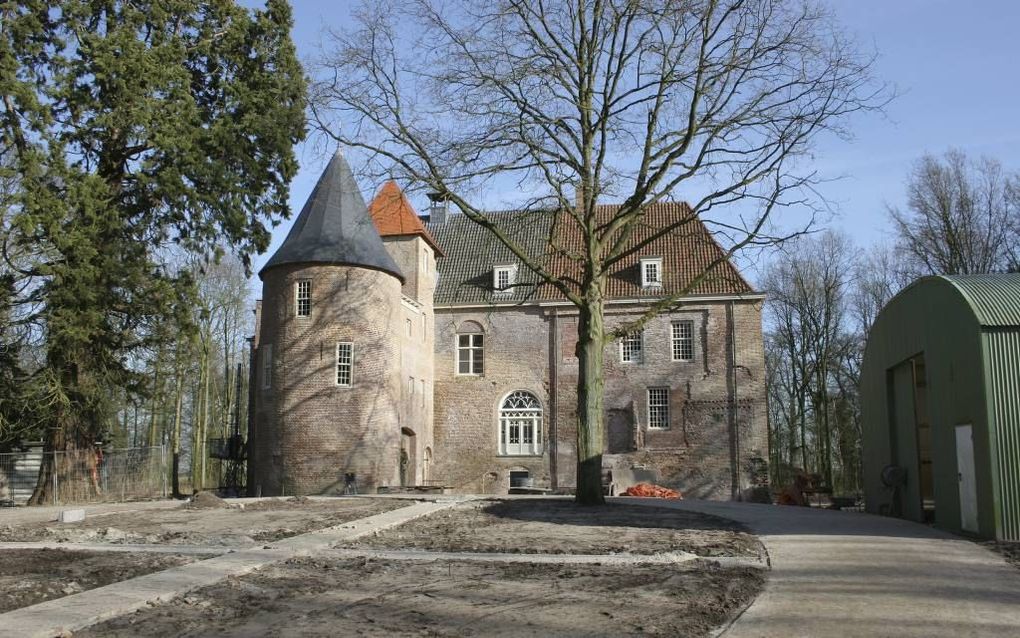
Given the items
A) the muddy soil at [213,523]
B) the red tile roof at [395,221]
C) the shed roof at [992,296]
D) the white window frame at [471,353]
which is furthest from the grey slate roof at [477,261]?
the shed roof at [992,296]

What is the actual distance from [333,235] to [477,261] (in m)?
9.79

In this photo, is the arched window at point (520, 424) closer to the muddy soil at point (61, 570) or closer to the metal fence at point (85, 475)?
the metal fence at point (85, 475)

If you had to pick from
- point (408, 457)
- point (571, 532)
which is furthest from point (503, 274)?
point (571, 532)

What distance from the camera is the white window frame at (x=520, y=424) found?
127ft

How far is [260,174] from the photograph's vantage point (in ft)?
92.4

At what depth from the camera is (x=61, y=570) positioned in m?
10.5

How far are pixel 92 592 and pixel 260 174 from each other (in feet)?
69.7

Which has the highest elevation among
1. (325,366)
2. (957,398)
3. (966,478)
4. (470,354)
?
(470,354)

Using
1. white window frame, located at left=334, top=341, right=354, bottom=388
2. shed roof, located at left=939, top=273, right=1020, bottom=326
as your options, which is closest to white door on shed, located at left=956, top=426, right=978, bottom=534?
shed roof, located at left=939, top=273, right=1020, bottom=326

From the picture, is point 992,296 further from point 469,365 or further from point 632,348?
point 469,365

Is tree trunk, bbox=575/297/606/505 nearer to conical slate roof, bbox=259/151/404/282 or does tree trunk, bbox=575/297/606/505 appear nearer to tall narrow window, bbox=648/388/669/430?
conical slate roof, bbox=259/151/404/282

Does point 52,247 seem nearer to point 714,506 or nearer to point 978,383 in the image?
point 714,506

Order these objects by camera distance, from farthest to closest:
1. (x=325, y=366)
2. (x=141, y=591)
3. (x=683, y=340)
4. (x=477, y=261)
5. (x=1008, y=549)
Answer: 1. (x=477, y=261)
2. (x=683, y=340)
3. (x=325, y=366)
4. (x=1008, y=549)
5. (x=141, y=591)

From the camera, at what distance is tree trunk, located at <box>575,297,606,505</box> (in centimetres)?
1936
